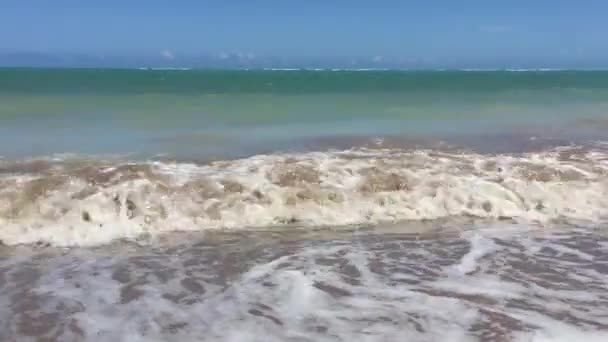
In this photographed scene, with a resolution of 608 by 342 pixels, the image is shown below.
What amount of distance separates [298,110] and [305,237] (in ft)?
47.4

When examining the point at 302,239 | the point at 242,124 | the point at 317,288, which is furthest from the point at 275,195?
the point at 242,124

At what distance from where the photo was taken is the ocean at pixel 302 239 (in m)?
4.62

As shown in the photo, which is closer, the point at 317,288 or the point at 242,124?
the point at 317,288

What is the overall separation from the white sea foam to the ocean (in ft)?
0.09

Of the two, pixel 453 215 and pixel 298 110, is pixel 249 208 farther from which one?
pixel 298 110

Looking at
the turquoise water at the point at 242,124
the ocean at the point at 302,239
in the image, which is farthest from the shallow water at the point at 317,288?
the turquoise water at the point at 242,124

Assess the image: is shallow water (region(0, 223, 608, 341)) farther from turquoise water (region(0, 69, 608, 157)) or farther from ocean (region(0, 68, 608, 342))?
turquoise water (region(0, 69, 608, 157))

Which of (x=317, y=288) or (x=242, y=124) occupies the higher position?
(x=242, y=124)

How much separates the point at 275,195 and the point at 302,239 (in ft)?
4.34

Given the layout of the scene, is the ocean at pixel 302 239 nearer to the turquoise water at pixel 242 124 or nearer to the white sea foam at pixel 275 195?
the white sea foam at pixel 275 195

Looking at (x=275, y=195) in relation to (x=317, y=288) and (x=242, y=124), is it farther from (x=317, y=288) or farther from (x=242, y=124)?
(x=242, y=124)

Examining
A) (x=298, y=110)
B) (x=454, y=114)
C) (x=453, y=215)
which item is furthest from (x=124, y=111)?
(x=453, y=215)

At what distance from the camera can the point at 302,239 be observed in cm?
679

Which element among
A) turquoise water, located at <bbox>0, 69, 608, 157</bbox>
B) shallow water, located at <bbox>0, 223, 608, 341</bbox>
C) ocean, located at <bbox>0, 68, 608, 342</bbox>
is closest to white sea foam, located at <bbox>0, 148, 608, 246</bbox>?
ocean, located at <bbox>0, 68, 608, 342</bbox>
